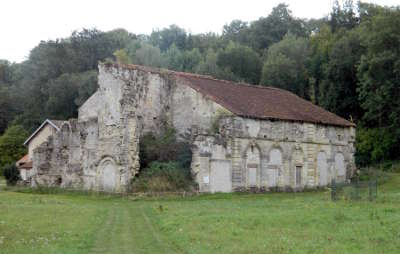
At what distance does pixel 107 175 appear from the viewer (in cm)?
4538

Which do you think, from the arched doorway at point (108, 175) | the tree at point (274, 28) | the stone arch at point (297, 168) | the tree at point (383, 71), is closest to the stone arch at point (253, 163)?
the stone arch at point (297, 168)

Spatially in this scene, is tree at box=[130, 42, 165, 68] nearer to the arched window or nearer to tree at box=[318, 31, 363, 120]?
tree at box=[318, 31, 363, 120]

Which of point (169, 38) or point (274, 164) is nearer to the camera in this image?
point (274, 164)

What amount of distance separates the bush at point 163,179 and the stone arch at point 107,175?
2.25 meters

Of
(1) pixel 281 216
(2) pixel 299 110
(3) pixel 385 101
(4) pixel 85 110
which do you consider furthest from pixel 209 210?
(3) pixel 385 101

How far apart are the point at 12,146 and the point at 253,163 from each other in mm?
41487

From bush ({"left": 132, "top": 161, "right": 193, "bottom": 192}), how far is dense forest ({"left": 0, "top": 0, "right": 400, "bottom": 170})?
2355 cm

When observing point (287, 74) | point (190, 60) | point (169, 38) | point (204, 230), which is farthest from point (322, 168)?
point (169, 38)

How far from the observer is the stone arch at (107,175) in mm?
44438

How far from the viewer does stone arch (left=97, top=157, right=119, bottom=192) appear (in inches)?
1750

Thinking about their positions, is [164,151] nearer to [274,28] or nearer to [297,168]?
[297,168]


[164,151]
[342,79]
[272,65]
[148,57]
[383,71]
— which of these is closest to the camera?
[164,151]

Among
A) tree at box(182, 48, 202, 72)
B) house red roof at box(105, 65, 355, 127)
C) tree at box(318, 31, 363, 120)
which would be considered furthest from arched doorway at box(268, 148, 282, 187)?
tree at box(182, 48, 202, 72)

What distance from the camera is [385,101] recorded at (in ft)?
185
